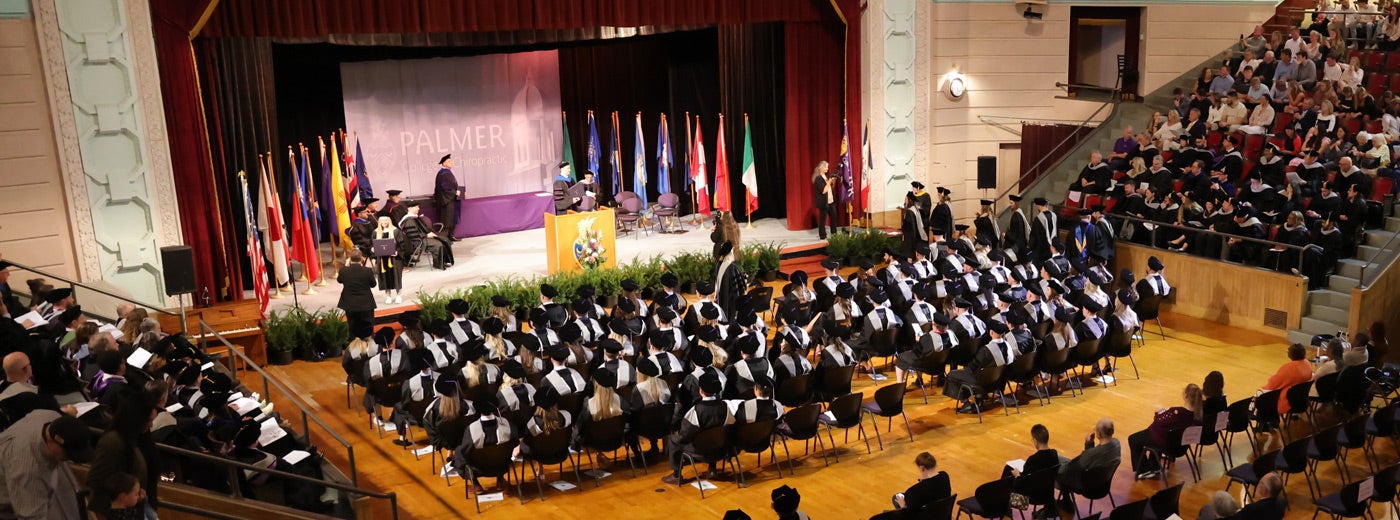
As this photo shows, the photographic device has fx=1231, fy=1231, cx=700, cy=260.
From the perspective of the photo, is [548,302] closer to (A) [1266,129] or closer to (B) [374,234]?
(B) [374,234]

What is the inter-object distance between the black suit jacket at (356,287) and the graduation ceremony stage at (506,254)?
1.35 meters

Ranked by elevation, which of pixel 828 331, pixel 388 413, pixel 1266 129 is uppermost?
pixel 1266 129

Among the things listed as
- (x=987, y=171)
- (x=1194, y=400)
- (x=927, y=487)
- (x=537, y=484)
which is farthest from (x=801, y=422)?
(x=987, y=171)

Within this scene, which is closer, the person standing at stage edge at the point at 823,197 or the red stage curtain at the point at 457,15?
the red stage curtain at the point at 457,15

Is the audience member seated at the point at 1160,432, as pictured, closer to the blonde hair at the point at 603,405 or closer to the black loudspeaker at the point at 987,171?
the blonde hair at the point at 603,405

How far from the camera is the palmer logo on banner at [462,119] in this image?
19.8 m

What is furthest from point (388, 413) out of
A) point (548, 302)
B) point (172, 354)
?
point (172, 354)

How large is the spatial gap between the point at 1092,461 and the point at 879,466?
2152mm

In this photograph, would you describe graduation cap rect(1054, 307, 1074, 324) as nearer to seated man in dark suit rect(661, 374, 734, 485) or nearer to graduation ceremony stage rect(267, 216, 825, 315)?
seated man in dark suit rect(661, 374, 734, 485)

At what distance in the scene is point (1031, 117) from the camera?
2034 centimetres

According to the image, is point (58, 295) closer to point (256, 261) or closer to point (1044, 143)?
point (256, 261)

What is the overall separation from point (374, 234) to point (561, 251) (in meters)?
2.49

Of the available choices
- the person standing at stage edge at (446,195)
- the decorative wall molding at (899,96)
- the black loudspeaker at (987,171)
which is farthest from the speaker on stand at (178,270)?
the black loudspeaker at (987,171)

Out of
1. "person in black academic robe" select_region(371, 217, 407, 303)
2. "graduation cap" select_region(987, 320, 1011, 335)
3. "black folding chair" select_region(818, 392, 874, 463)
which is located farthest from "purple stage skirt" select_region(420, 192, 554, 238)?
"black folding chair" select_region(818, 392, 874, 463)
